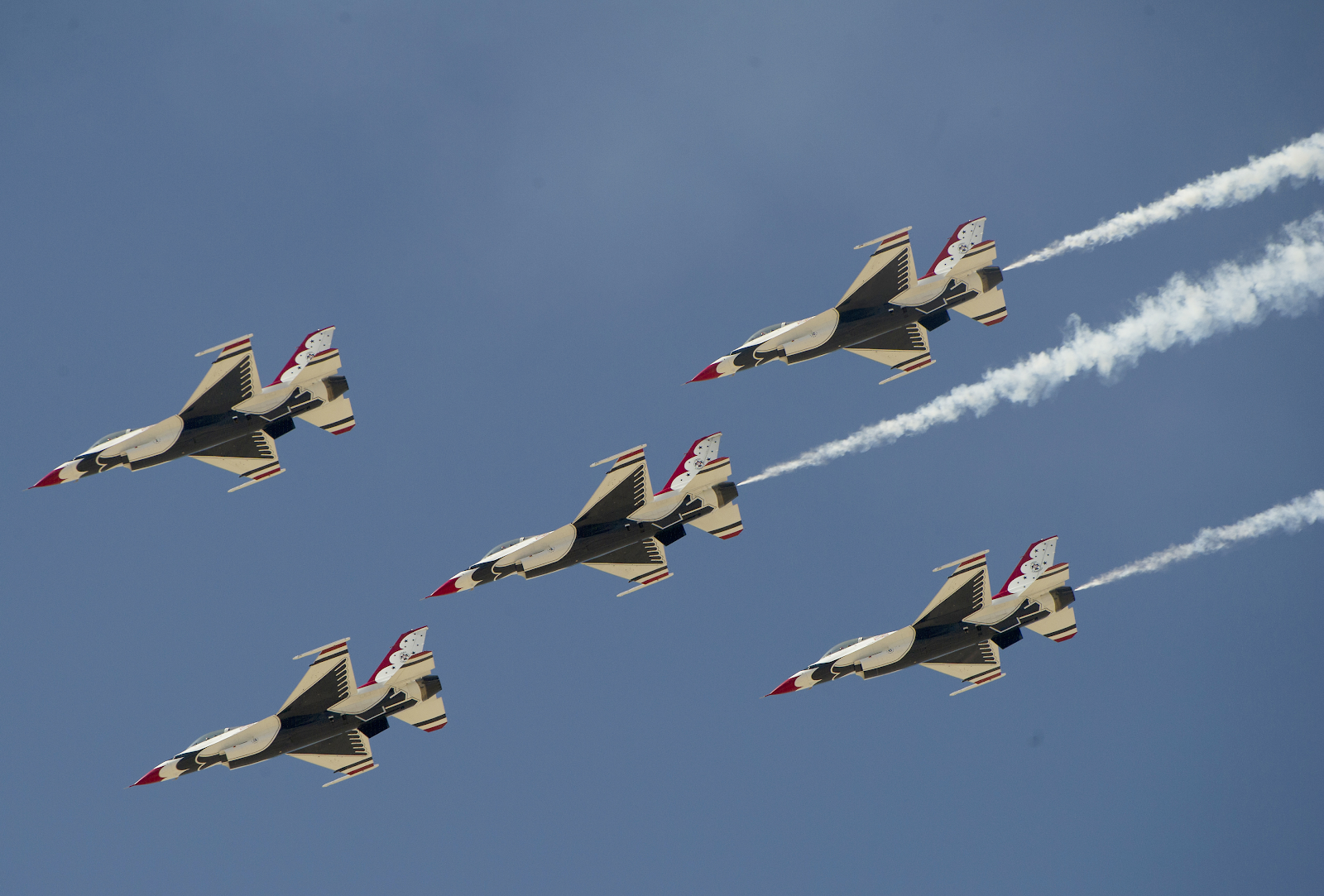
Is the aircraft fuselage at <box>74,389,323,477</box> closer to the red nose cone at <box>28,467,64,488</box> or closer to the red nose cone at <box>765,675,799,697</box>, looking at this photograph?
the red nose cone at <box>28,467,64,488</box>

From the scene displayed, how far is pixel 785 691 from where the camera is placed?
7944cm

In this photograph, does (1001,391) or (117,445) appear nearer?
(117,445)

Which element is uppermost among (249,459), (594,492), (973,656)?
(249,459)

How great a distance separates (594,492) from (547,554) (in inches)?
150

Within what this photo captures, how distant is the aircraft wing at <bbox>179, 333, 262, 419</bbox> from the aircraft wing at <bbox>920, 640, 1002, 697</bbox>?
122ft

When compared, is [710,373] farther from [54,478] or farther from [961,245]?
[54,478]

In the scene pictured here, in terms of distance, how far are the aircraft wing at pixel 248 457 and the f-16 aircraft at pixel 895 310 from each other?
22.5 meters

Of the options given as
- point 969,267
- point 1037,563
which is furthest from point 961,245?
point 1037,563

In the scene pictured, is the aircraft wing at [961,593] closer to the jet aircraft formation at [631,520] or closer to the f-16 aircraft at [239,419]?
the jet aircraft formation at [631,520]

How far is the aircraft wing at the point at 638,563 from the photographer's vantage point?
261 ft

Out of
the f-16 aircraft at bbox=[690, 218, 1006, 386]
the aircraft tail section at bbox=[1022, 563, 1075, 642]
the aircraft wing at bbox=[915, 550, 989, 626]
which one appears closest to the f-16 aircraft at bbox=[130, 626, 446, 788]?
the f-16 aircraft at bbox=[690, 218, 1006, 386]

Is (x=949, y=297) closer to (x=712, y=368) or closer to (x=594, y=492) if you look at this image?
(x=712, y=368)

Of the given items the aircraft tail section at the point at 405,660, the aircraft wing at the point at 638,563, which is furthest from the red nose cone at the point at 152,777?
the aircraft wing at the point at 638,563

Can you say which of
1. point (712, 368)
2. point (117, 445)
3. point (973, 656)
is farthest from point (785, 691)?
point (117, 445)
